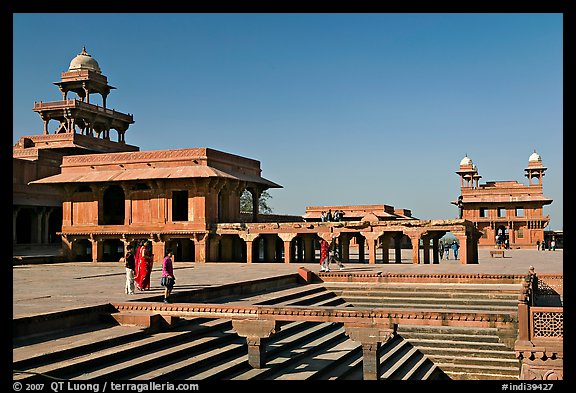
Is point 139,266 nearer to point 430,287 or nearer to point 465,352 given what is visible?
point 465,352

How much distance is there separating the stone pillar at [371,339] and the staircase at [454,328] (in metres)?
3.13

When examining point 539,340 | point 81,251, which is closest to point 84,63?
point 81,251

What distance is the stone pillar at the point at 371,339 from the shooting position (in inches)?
322

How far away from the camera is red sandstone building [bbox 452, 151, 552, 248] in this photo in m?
47.8

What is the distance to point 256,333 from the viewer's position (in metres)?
8.69

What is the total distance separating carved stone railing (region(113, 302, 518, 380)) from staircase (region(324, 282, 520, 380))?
2.21m

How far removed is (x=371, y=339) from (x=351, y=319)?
1.29 ft

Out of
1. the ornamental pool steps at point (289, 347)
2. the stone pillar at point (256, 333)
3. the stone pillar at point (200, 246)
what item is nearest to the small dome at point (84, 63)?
the stone pillar at point (200, 246)

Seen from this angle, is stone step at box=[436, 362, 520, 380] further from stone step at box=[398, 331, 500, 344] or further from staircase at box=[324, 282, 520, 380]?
stone step at box=[398, 331, 500, 344]
